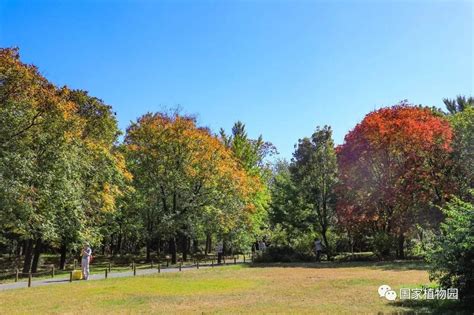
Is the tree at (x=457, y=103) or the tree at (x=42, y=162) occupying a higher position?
the tree at (x=457, y=103)

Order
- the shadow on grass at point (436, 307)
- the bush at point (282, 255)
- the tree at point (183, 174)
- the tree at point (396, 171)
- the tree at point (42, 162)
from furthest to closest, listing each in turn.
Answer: the tree at point (183, 174) < the bush at point (282, 255) < the tree at point (396, 171) < the tree at point (42, 162) < the shadow on grass at point (436, 307)

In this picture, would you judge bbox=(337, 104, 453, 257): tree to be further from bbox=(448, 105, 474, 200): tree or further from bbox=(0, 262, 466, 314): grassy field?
bbox=(0, 262, 466, 314): grassy field

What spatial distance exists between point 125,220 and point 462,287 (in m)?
31.6

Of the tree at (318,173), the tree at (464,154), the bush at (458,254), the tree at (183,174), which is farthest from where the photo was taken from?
the tree at (318,173)

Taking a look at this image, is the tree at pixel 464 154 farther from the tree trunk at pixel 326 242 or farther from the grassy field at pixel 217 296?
the grassy field at pixel 217 296

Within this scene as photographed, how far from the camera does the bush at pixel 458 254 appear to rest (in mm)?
10244

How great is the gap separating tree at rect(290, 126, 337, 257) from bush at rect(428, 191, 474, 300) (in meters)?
24.0

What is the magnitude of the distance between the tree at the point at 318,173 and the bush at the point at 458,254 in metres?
24.0

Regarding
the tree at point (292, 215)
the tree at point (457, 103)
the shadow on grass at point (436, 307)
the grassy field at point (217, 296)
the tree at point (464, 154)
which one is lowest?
the shadow on grass at point (436, 307)

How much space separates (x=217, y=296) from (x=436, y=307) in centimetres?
701

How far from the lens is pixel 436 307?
11.0 metres

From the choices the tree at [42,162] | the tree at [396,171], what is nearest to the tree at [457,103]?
the tree at [396,171]

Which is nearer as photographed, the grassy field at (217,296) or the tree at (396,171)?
the grassy field at (217,296)

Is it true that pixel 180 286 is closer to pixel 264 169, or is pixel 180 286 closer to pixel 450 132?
pixel 450 132
